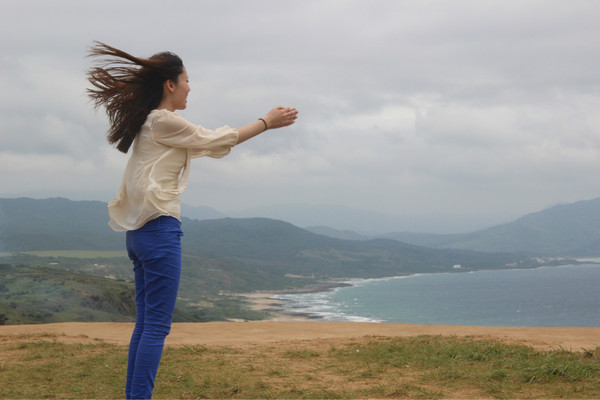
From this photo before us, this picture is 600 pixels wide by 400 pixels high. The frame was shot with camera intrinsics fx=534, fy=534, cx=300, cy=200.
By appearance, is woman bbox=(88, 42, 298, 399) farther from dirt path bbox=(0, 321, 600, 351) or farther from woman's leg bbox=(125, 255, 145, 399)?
dirt path bbox=(0, 321, 600, 351)

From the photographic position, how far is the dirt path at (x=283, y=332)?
8.79 metres

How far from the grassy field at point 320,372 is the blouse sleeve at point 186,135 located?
251cm

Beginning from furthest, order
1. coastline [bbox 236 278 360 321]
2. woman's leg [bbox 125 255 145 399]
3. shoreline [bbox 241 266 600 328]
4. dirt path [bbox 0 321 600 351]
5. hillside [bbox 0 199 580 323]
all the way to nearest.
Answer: coastline [bbox 236 278 360 321]
shoreline [bbox 241 266 600 328]
hillside [bbox 0 199 580 323]
dirt path [bbox 0 321 600 351]
woman's leg [bbox 125 255 145 399]

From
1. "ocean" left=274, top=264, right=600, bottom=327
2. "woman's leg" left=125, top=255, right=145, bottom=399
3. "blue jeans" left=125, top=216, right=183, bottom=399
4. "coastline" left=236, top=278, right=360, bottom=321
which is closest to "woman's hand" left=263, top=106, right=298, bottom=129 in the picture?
"blue jeans" left=125, top=216, right=183, bottom=399

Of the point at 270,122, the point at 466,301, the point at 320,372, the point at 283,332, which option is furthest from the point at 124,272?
the point at 270,122

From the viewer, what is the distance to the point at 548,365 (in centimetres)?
511

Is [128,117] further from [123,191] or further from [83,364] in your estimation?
[83,364]

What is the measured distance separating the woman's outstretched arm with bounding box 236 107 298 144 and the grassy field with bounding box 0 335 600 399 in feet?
8.11

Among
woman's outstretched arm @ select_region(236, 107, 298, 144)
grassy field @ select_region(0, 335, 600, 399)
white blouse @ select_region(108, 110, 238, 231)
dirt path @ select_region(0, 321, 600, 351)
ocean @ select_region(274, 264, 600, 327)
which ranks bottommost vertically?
ocean @ select_region(274, 264, 600, 327)

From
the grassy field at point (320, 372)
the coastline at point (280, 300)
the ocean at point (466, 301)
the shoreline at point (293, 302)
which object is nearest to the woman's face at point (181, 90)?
the grassy field at point (320, 372)

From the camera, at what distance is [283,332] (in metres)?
10.7

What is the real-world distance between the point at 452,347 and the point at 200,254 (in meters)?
148

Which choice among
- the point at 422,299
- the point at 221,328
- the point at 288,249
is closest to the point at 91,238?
the point at 288,249

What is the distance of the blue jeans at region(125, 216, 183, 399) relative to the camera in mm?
2971
